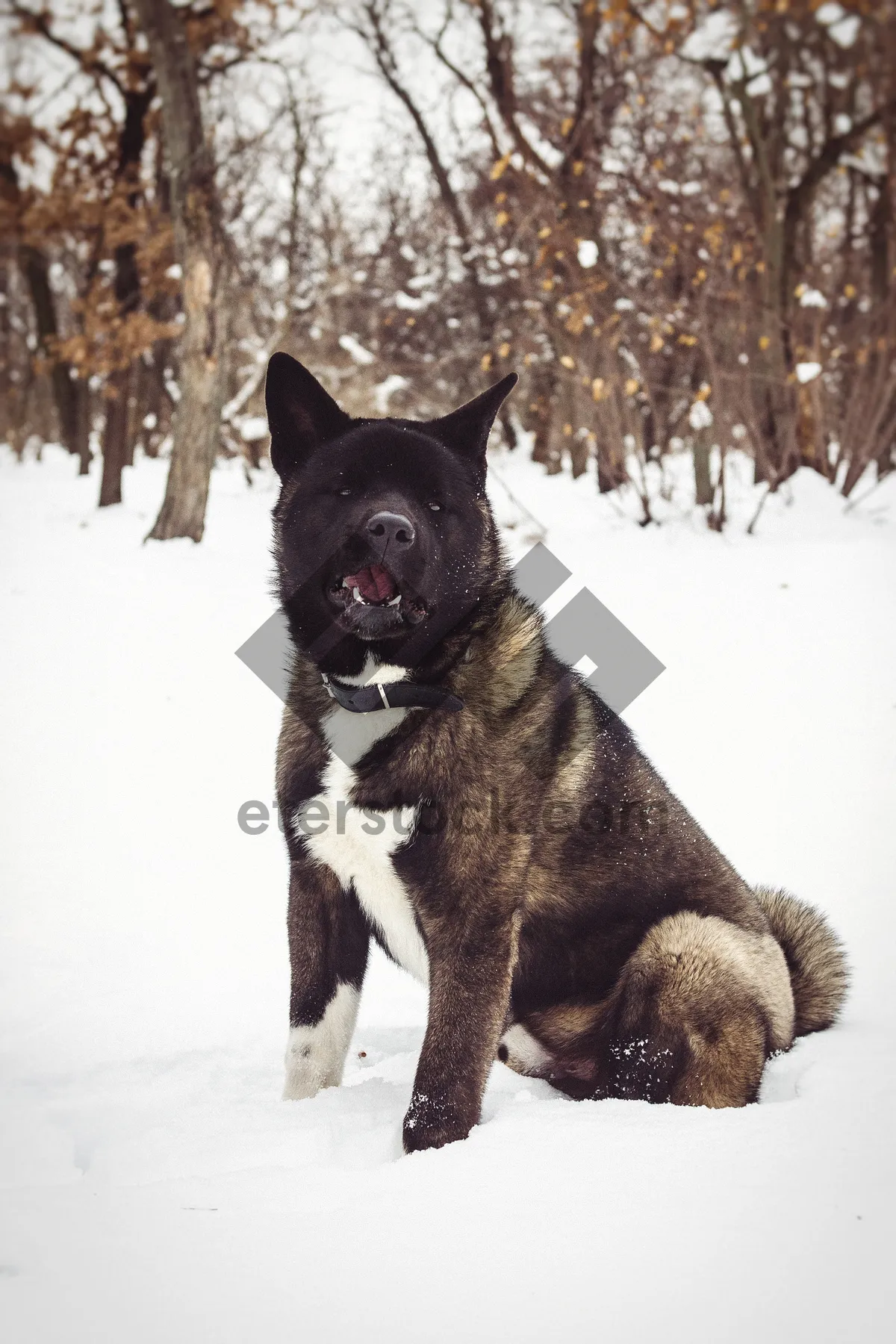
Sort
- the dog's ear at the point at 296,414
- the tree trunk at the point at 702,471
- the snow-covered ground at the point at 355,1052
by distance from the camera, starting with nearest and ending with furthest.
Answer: the snow-covered ground at the point at 355,1052 < the dog's ear at the point at 296,414 < the tree trunk at the point at 702,471

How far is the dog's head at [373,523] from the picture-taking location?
2.31 m

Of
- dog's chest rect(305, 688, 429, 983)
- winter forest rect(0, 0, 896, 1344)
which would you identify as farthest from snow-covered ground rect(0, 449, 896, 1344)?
dog's chest rect(305, 688, 429, 983)

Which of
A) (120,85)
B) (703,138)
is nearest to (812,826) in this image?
(703,138)

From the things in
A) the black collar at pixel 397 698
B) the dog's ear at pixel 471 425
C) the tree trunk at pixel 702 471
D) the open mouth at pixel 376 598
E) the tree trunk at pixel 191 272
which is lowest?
the black collar at pixel 397 698

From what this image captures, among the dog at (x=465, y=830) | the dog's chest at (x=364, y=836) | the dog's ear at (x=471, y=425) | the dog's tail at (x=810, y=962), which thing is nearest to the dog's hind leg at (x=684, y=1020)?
the dog at (x=465, y=830)

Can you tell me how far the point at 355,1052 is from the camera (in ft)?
9.68

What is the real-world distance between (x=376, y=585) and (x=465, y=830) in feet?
2.07

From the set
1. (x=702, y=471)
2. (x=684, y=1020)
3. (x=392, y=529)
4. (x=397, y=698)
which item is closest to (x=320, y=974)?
(x=397, y=698)

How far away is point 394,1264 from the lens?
162cm

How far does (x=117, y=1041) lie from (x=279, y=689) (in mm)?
1227

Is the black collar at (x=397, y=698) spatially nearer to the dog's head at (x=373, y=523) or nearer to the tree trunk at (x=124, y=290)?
the dog's head at (x=373, y=523)

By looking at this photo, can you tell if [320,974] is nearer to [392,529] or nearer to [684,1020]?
[684,1020]

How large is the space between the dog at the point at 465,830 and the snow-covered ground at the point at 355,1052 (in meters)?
0.17

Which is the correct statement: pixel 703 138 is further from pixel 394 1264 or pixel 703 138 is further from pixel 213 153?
pixel 394 1264
